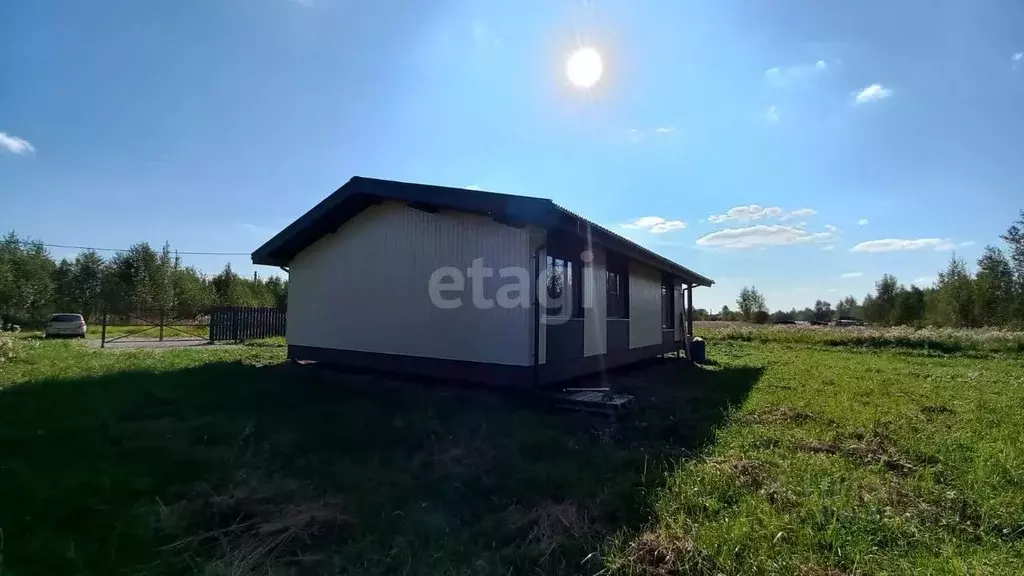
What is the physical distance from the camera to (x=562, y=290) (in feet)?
30.2

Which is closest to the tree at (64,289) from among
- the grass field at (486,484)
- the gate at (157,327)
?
the gate at (157,327)

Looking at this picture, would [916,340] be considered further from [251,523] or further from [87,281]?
[87,281]

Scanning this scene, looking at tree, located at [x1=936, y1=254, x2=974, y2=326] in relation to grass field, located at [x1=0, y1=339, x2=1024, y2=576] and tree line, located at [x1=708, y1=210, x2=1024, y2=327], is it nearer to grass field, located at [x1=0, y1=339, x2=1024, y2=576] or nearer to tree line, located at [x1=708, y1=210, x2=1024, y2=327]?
tree line, located at [x1=708, y1=210, x2=1024, y2=327]

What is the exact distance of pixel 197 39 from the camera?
883cm

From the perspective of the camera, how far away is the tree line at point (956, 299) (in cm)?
3130

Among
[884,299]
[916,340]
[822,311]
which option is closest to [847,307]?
[822,311]

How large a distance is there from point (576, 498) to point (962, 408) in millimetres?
7725

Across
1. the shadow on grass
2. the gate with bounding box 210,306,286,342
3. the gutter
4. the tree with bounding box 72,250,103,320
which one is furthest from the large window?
the tree with bounding box 72,250,103,320

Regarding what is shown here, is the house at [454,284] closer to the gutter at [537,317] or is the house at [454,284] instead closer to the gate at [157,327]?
the gutter at [537,317]

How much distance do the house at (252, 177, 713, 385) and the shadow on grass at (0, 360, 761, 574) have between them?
1432 mm

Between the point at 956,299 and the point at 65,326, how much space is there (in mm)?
57377

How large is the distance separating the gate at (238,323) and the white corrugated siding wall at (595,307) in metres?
15.4

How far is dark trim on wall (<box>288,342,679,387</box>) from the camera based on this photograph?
8125 millimetres

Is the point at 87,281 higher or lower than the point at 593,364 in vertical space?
higher
